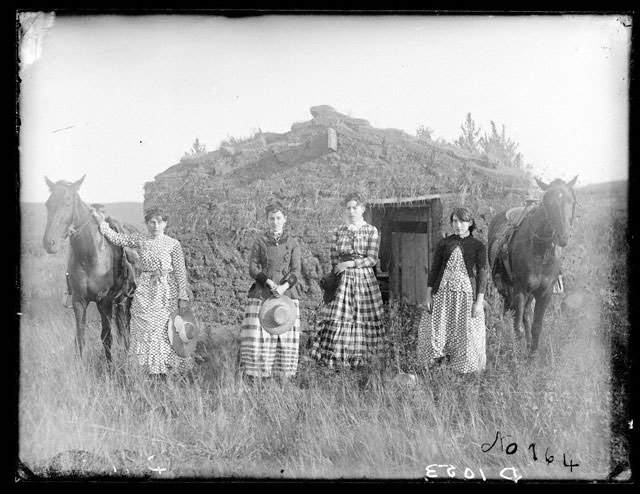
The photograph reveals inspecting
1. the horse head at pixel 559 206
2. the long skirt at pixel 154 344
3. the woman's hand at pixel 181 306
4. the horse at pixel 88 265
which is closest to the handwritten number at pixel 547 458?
the horse head at pixel 559 206

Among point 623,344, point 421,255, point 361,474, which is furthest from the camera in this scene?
point 421,255

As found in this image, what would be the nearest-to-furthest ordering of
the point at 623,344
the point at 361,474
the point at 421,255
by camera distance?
the point at 361,474
the point at 623,344
the point at 421,255

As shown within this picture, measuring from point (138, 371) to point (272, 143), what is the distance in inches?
107

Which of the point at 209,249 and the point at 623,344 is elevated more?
the point at 209,249

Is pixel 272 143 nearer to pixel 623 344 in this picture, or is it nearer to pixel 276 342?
pixel 276 342

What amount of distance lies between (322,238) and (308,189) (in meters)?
0.54

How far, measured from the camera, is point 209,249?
679 centimetres

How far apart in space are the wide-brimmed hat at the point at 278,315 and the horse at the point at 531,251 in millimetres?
2148

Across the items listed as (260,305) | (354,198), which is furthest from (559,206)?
(260,305)

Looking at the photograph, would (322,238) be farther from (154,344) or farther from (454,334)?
(154,344)

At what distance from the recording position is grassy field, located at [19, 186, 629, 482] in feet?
20.3

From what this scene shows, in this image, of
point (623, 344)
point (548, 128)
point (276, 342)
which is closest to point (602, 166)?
point (548, 128)

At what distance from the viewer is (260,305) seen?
6512 mm

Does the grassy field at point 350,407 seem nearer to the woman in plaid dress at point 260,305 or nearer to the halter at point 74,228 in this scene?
the woman in plaid dress at point 260,305
